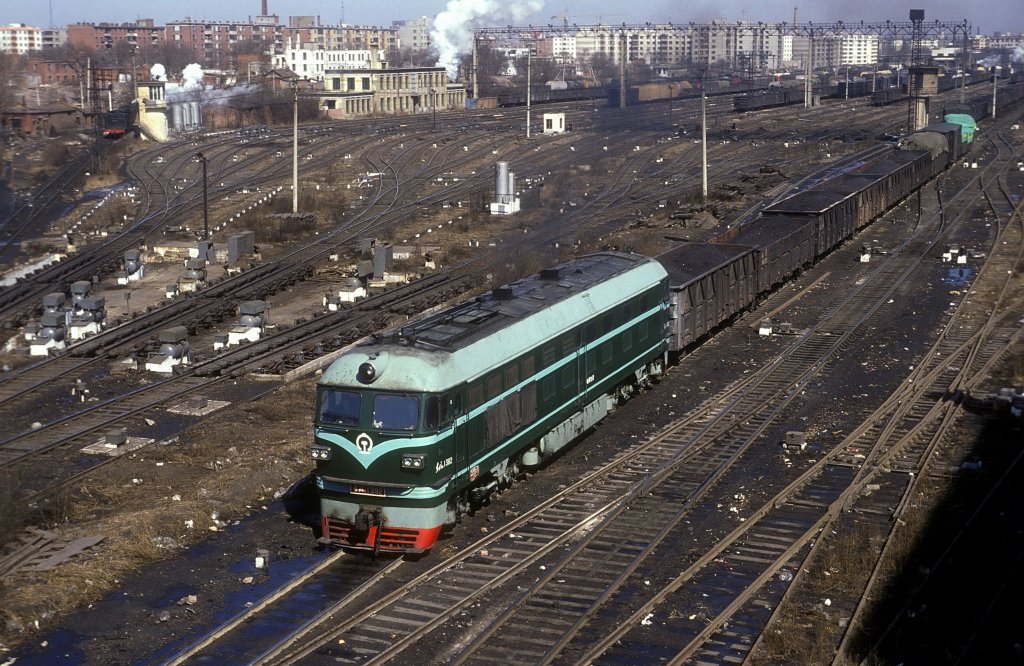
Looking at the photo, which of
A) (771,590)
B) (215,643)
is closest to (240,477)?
(215,643)

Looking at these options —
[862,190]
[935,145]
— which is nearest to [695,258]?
[862,190]

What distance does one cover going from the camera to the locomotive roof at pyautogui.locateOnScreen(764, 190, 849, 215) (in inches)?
1556

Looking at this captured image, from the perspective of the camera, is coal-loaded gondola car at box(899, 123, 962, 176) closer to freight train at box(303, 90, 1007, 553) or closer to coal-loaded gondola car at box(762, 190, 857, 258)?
coal-loaded gondola car at box(762, 190, 857, 258)

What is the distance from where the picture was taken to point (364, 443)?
15.8 m

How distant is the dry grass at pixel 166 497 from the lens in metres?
15.3

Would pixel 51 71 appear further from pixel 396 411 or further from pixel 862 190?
pixel 396 411

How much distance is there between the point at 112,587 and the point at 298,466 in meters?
5.14

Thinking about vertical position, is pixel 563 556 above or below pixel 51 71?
below

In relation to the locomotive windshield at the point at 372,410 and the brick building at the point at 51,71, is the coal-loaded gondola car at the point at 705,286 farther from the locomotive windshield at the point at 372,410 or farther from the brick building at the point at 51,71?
the brick building at the point at 51,71

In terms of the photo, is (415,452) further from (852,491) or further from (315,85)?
(315,85)

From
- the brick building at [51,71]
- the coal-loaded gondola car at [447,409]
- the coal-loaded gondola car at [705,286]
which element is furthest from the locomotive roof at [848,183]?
the brick building at [51,71]

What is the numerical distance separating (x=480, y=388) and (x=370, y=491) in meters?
2.20

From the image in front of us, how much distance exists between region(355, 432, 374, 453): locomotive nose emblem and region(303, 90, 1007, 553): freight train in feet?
0.05

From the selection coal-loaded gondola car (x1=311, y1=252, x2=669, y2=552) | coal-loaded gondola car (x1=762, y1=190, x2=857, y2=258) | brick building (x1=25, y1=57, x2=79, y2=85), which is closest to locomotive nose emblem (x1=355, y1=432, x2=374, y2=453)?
coal-loaded gondola car (x1=311, y1=252, x2=669, y2=552)
